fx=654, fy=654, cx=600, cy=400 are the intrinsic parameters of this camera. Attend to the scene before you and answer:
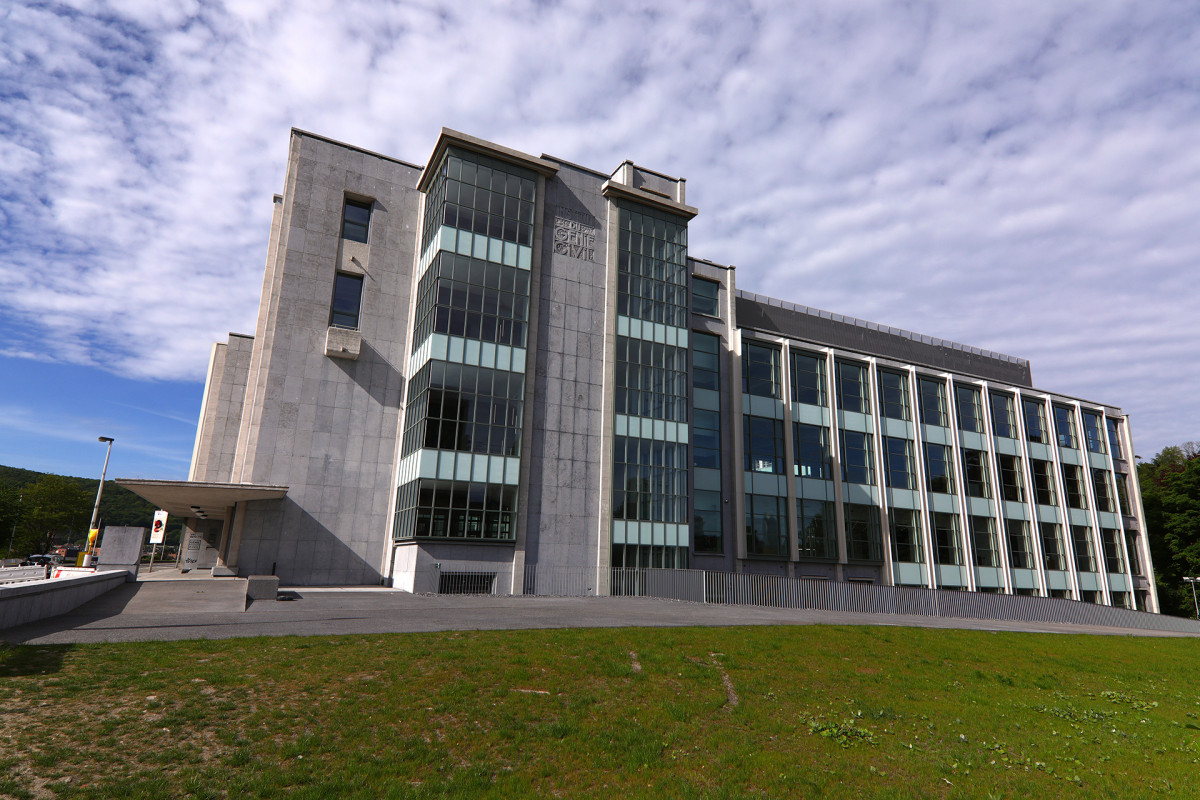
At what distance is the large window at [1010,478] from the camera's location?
57250 millimetres

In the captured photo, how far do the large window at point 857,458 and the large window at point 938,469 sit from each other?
587cm

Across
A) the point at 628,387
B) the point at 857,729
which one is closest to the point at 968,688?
the point at 857,729

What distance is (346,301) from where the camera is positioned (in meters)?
39.8

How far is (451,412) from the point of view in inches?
1390

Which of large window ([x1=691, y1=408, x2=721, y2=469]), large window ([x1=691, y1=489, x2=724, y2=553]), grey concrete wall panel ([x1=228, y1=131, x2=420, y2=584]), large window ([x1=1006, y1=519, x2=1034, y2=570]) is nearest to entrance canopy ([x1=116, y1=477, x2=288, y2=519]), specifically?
grey concrete wall panel ([x1=228, y1=131, x2=420, y2=584])

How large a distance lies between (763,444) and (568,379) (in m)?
17.0

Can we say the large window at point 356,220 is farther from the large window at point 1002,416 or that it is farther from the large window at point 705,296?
the large window at point 1002,416

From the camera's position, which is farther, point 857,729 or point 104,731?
point 857,729

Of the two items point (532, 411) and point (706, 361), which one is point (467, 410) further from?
point (706, 361)

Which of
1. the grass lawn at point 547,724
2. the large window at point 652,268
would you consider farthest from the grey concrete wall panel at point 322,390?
the grass lawn at point 547,724

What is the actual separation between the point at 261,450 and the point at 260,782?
31847 mm

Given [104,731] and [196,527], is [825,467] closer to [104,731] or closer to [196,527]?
[104,731]

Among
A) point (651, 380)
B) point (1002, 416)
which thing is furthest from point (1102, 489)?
point (651, 380)

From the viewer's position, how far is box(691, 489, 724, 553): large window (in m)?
43.4
